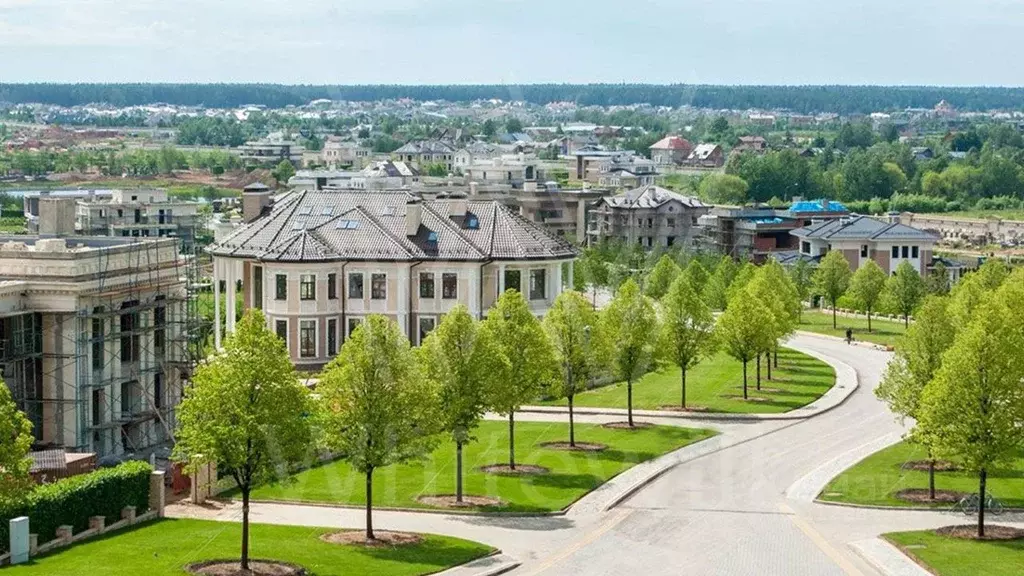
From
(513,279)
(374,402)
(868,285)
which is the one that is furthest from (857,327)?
(374,402)

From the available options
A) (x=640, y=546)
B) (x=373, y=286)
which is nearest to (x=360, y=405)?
(x=640, y=546)

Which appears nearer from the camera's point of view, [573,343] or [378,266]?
[573,343]

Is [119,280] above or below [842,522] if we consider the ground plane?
above

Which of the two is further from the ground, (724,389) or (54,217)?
(54,217)

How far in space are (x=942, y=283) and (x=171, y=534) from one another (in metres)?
68.4

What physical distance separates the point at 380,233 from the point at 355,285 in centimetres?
243

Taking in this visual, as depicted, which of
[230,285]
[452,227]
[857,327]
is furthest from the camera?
[857,327]

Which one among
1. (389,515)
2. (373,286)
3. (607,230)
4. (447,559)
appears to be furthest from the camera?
(607,230)

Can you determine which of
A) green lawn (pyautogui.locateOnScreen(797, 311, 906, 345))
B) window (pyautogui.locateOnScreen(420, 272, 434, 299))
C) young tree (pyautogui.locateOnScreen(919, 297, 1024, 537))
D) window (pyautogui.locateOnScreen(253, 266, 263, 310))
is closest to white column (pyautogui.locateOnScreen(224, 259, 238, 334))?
window (pyautogui.locateOnScreen(253, 266, 263, 310))

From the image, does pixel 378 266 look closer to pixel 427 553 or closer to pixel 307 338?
pixel 307 338

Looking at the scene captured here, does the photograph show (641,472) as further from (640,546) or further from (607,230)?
(607,230)

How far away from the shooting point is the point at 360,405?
39.1 meters

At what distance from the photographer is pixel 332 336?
6550 centimetres

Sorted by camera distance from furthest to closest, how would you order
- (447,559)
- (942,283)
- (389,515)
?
1. (942,283)
2. (389,515)
3. (447,559)
